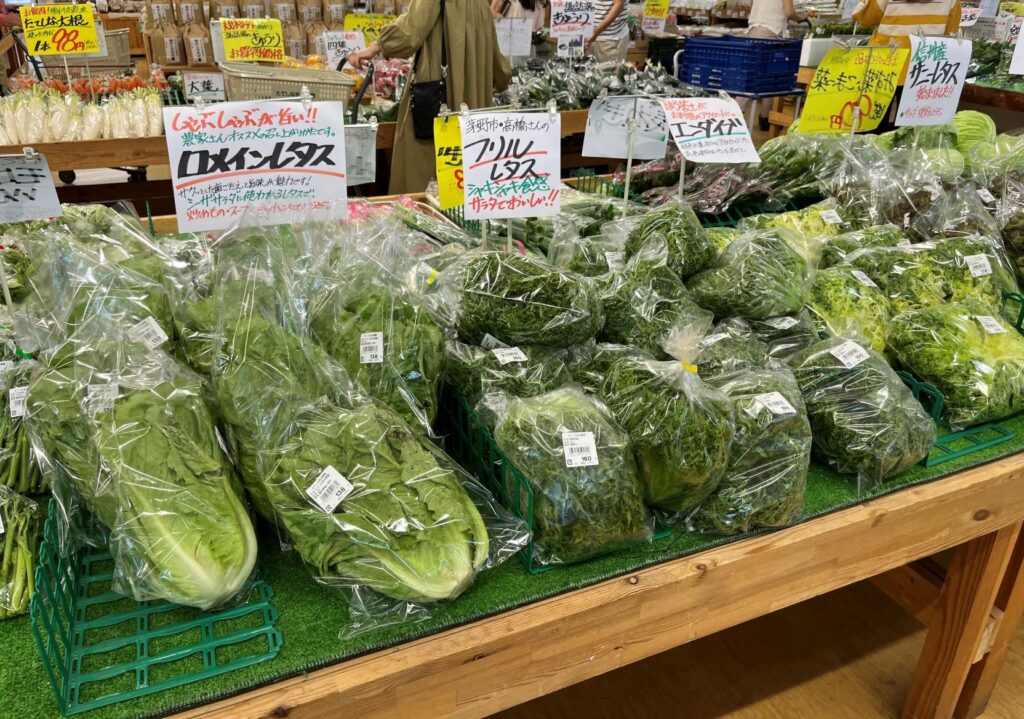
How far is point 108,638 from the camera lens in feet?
3.46

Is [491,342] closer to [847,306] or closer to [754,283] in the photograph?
[754,283]

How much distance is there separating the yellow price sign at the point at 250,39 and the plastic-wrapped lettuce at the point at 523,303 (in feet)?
13.6

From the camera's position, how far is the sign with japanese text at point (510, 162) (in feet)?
5.14

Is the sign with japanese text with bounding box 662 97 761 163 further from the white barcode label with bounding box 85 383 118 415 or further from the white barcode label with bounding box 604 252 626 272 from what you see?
the white barcode label with bounding box 85 383 118 415

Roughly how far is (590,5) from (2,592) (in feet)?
16.2

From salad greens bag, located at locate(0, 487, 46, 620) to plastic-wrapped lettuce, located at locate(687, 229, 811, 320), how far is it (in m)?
1.32

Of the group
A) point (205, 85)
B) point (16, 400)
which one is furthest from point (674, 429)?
point (205, 85)

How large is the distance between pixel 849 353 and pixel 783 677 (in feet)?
3.59

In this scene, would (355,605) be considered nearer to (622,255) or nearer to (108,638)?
(108,638)

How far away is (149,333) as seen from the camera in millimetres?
1282

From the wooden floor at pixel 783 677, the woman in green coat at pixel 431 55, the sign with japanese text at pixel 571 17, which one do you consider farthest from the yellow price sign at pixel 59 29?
the wooden floor at pixel 783 677

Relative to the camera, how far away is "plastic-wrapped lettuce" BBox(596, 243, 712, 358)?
1.51 m

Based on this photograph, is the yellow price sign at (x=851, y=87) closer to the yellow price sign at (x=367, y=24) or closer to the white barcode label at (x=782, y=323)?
the white barcode label at (x=782, y=323)

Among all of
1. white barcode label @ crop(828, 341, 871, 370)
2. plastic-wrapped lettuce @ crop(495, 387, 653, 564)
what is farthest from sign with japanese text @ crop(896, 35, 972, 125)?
plastic-wrapped lettuce @ crop(495, 387, 653, 564)
